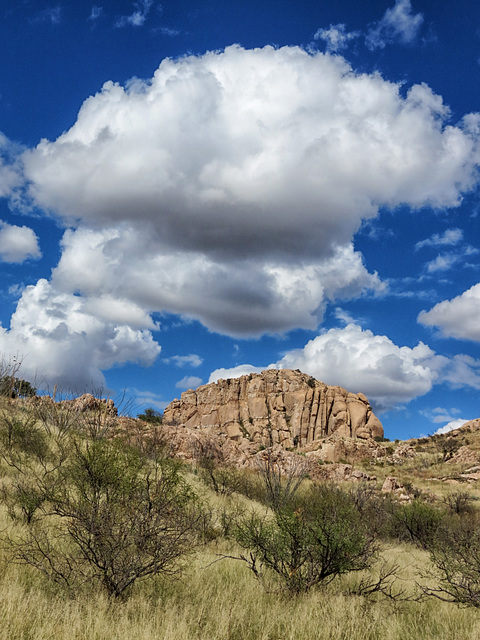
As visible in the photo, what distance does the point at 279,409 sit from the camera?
101250mm

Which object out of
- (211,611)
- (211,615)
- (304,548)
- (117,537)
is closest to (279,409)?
(304,548)

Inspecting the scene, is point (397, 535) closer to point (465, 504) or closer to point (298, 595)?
point (465, 504)

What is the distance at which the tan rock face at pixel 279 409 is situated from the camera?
9306 cm

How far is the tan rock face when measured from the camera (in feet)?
305

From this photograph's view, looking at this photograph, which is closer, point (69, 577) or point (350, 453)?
point (69, 577)

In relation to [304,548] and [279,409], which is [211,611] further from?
[279,409]

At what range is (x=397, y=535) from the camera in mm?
23547

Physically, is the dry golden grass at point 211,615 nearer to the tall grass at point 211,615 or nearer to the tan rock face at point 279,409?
the tall grass at point 211,615

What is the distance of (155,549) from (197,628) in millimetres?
1710

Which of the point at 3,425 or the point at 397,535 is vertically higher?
the point at 3,425

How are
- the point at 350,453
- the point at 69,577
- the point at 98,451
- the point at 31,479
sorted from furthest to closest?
1. the point at 350,453
2. the point at 31,479
3. the point at 98,451
4. the point at 69,577

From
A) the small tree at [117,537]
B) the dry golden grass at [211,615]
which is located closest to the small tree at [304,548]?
the dry golden grass at [211,615]

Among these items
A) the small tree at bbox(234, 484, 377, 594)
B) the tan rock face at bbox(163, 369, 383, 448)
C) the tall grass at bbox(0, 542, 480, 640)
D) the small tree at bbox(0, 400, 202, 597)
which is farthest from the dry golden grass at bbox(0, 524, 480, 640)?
the tan rock face at bbox(163, 369, 383, 448)

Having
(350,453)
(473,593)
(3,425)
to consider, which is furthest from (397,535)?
(350,453)
